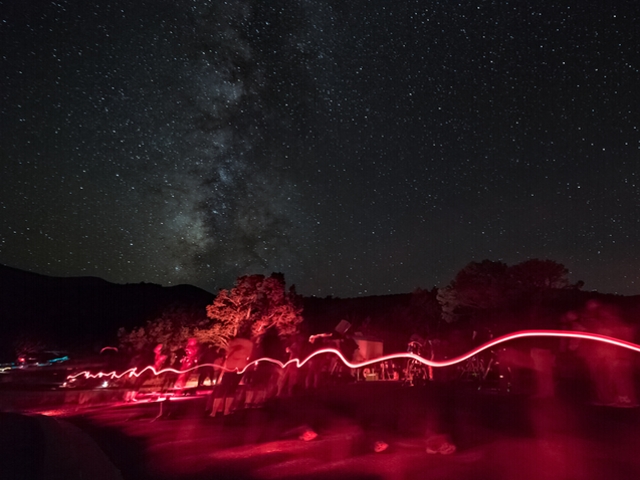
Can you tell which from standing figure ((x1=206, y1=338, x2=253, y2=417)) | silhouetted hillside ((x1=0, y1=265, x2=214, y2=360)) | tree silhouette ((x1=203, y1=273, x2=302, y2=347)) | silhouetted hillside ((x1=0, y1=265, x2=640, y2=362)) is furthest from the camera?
silhouetted hillside ((x1=0, y1=265, x2=214, y2=360))

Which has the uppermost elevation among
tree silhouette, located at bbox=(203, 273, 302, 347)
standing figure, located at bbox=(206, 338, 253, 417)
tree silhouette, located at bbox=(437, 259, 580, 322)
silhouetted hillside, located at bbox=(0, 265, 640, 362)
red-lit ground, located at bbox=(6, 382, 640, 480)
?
silhouetted hillside, located at bbox=(0, 265, 640, 362)

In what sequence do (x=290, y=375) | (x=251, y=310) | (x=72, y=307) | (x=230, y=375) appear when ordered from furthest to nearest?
(x=72, y=307) → (x=251, y=310) → (x=290, y=375) → (x=230, y=375)

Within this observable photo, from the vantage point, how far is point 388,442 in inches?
343

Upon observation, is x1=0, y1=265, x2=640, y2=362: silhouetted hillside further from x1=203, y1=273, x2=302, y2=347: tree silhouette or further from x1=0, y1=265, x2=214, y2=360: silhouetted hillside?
x1=203, y1=273, x2=302, y2=347: tree silhouette

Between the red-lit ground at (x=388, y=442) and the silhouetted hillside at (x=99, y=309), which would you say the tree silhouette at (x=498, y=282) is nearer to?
the silhouetted hillside at (x=99, y=309)

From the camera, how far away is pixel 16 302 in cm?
10769

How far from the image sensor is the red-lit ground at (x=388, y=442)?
6582 millimetres

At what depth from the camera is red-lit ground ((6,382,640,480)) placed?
21.6 ft

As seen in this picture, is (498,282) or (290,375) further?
(498,282)

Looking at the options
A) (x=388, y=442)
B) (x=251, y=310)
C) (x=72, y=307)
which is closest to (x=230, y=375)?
(x=388, y=442)

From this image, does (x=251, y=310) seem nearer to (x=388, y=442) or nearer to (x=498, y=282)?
(x=498, y=282)

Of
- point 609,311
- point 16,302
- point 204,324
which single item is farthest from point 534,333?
point 16,302

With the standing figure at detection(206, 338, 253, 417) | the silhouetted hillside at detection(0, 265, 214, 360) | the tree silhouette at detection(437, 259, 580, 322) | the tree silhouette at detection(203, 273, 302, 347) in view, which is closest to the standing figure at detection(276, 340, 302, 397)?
the standing figure at detection(206, 338, 253, 417)

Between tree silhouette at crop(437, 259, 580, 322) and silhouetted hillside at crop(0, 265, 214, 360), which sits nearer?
tree silhouette at crop(437, 259, 580, 322)
